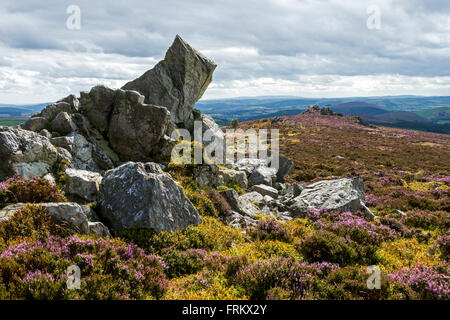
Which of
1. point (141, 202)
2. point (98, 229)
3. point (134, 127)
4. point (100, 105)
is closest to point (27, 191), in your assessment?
point (98, 229)

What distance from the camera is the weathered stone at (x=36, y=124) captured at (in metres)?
14.5

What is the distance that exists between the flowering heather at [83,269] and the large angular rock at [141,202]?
1.25 m

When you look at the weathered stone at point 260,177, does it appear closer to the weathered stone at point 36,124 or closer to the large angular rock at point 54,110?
the large angular rock at point 54,110

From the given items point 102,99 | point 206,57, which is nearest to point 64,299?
point 102,99

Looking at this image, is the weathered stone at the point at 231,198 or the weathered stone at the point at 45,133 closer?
the weathered stone at the point at 45,133

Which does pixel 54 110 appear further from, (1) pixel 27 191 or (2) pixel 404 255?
(2) pixel 404 255

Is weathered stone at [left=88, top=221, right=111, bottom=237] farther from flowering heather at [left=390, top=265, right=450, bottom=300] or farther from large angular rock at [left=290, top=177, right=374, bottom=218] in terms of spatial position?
large angular rock at [left=290, top=177, right=374, bottom=218]

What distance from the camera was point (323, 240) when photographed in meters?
9.61

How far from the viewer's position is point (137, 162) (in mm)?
11016

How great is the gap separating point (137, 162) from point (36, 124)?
26.7ft

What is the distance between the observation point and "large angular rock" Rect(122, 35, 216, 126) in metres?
21.0

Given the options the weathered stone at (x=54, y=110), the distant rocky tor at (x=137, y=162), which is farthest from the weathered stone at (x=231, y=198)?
the weathered stone at (x=54, y=110)

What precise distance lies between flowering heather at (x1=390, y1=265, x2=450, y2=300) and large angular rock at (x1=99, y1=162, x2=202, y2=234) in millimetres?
7456
